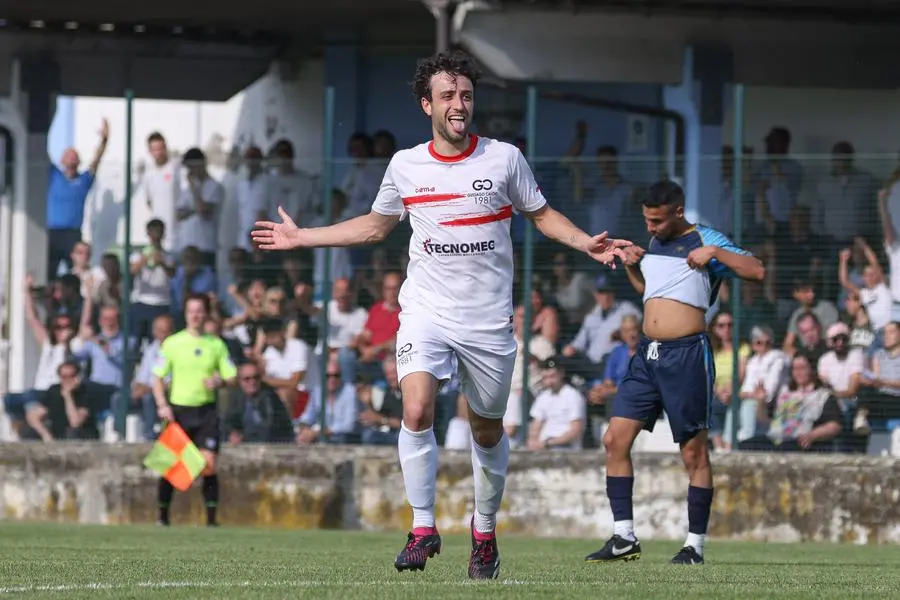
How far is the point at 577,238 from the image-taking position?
890 cm

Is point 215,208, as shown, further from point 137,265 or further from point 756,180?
point 756,180

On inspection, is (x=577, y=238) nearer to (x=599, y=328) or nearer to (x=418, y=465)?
(x=418, y=465)

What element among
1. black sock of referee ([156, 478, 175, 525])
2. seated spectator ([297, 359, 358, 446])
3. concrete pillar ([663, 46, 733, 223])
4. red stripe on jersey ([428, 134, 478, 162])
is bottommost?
black sock of referee ([156, 478, 175, 525])

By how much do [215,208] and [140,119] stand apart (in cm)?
965

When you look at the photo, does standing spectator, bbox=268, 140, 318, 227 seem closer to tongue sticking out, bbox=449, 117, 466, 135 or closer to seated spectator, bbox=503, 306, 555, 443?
seated spectator, bbox=503, 306, 555, 443

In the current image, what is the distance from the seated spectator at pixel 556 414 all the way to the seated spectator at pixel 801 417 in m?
1.37

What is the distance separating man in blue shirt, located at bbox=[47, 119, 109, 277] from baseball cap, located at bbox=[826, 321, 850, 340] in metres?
6.74

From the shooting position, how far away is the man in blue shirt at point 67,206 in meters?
17.4

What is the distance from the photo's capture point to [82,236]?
688 inches

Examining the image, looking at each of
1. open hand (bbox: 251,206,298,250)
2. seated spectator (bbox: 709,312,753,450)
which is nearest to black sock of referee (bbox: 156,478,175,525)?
seated spectator (bbox: 709,312,753,450)

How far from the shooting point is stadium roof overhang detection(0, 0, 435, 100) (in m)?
21.8

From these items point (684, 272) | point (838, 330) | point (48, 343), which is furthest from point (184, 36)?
point (684, 272)

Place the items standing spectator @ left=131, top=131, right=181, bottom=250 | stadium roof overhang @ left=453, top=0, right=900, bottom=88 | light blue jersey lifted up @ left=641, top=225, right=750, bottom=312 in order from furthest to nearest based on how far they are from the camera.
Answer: stadium roof overhang @ left=453, top=0, right=900, bottom=88
standing spectator @ left=131, top=131, right=181, bottom=250
light blue jersey lifted up @ left=641, top=225, right=750, bottom=312

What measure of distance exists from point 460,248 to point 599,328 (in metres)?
7.32
